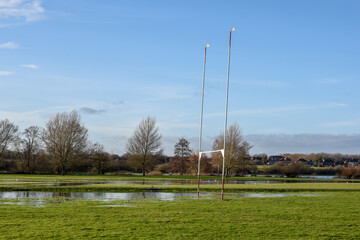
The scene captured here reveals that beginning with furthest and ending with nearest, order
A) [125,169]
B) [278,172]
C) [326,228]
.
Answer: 1. [278,172]
2. [125,169]
3. [326,228]

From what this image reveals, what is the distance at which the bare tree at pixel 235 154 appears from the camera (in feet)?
237

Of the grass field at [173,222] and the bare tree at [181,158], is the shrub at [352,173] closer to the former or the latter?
the bare tree at [181,158]

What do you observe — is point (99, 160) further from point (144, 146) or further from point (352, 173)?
point (352, 173)

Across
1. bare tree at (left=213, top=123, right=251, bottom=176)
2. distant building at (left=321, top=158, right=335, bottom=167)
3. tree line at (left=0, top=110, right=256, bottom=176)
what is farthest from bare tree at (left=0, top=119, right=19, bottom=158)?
distant building at (left=321, top=158, right=335, bottom=167)

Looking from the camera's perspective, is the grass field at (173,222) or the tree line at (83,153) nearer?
the grass field at (173,222)

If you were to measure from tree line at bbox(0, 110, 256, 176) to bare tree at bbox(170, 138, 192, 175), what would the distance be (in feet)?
2.81

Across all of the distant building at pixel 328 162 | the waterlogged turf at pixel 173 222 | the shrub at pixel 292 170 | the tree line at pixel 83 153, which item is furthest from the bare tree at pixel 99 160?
the distant building at pixel 328 162

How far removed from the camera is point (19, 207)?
16172mm

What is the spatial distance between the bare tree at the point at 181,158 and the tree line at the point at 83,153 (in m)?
0.86

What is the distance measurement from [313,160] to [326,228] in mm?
138989

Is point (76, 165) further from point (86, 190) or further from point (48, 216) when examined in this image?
point (48, 216)

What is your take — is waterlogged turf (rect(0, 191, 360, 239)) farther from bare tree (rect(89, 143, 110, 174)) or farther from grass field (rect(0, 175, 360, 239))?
bare tree (rect(89, 143, 110, 174))

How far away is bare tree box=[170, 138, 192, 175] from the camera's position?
8131 cm

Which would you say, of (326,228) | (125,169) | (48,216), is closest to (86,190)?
(48,216)
